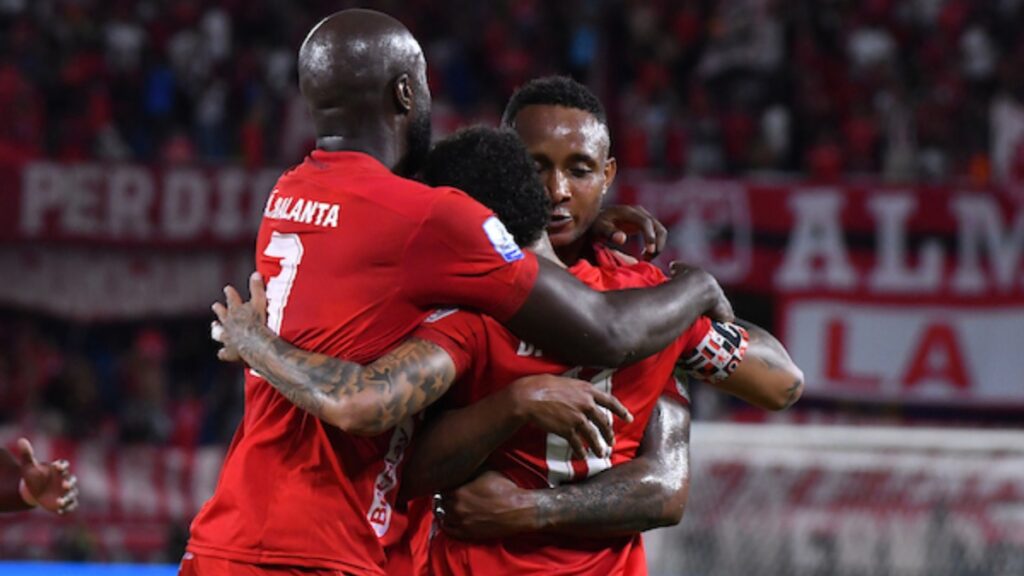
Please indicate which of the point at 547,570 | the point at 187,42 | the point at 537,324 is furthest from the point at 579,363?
the point at 187,42

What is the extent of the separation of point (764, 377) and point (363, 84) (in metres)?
1.23

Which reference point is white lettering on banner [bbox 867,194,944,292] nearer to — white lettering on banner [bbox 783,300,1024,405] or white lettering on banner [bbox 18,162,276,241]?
white lettering on banner [bbox 783,300,1024,405]

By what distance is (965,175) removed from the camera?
14.1 m

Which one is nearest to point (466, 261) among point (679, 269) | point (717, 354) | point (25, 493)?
point (679, 269)

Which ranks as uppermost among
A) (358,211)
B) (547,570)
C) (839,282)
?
(358,211)

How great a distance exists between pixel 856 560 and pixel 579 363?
17.5 feet

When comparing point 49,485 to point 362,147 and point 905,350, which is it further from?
point 905,350

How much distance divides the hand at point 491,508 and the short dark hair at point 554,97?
952mm

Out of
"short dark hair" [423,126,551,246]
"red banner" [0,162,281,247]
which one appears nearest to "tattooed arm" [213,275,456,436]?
"short dark hair" [423,126,551,246]

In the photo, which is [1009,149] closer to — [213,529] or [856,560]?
[856,560]

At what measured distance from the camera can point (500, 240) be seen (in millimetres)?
3221

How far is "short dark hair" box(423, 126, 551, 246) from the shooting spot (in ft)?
11.0

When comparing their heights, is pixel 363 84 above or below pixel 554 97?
above

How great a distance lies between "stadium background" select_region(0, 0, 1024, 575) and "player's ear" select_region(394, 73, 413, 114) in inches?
333
